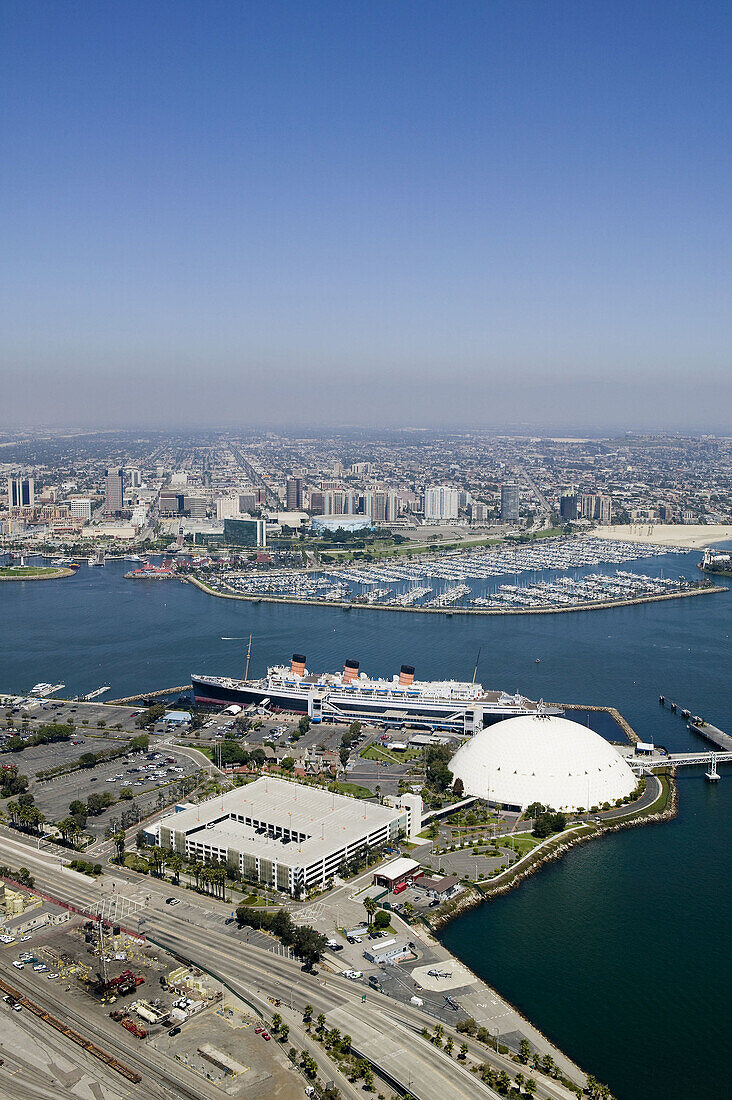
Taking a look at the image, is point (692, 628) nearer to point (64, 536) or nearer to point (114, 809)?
point (114, 809)

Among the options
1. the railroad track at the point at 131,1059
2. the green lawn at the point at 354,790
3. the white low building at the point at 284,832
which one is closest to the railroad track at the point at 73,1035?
the railroad track at the point at 131,1059

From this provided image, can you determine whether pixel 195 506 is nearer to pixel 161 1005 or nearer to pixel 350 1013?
pixel 161 1005

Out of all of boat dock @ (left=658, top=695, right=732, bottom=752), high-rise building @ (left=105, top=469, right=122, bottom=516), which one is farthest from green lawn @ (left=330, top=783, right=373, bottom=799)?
high-rise building @ (left=105, top=469, right=122, bottom=516)

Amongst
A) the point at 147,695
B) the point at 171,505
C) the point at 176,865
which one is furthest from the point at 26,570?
the point at 176,865

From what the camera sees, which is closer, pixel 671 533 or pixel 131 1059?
pixel 131 1059

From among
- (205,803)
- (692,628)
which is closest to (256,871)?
(205,803)

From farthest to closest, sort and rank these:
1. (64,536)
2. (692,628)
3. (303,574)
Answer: (64,536), (303,574), (692,628)

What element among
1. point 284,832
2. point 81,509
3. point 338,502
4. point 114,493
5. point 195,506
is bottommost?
point 284,832
